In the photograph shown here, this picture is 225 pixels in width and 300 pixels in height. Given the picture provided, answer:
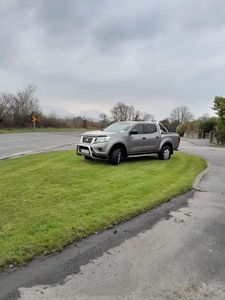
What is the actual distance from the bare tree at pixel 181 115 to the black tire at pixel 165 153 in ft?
267

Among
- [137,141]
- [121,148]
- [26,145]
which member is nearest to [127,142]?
[121,148]

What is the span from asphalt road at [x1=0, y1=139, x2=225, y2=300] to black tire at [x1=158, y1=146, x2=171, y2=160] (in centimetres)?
593

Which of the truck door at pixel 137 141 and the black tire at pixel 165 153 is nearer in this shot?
the truck door at pixel 137 141

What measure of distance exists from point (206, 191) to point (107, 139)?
12.1ft

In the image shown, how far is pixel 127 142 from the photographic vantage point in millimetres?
8383

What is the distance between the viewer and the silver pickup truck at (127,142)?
25.6ft

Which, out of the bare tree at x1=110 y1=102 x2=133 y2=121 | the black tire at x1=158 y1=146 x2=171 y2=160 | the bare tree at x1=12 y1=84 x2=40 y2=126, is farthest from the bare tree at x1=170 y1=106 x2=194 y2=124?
the black tire at x1=158 y1=146 x2=171 y2=160

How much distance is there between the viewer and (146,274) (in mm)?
2469

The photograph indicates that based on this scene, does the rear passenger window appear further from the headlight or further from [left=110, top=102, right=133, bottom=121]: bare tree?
[left=110, top=102, right=133, bottom=121]: bare tree

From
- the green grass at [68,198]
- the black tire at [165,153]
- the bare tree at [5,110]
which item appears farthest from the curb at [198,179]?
the bare tree at [5,110]

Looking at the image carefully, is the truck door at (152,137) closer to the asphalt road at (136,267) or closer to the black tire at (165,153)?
the black tire at (165,153)

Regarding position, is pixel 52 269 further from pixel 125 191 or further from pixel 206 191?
pixel 206 191

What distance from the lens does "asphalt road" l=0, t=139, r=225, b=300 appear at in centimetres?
219

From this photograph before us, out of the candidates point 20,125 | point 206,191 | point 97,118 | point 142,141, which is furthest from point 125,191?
point 97,118
